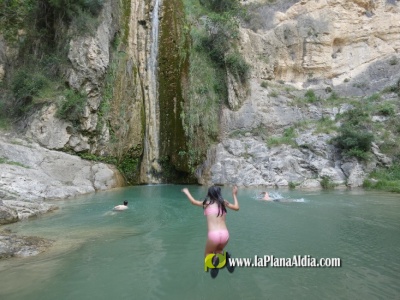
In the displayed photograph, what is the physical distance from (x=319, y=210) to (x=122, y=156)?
517 inches

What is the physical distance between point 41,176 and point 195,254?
35.9ft

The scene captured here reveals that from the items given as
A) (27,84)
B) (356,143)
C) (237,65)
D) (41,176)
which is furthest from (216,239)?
(237,65)

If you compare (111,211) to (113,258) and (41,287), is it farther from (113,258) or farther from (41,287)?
(41,287)

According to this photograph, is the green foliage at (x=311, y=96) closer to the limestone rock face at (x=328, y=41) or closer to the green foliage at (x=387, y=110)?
the limestone rock face at (x=328, y=41)

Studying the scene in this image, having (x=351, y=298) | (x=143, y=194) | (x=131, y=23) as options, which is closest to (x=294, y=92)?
(x=131, y=23)

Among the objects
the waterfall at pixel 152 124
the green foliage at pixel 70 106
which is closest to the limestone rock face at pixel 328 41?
the waterfall at pixel 152 124

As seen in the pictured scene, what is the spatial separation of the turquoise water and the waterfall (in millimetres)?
10015

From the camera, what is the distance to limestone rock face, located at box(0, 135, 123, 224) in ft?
38.9

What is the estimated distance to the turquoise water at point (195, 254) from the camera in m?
4.43

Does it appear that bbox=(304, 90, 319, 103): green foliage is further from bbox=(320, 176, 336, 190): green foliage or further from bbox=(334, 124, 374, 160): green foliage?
bbox=(320, 176, 336, 190): green foliage

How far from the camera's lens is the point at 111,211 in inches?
421

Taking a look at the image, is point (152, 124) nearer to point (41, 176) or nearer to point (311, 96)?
point (41, 176)

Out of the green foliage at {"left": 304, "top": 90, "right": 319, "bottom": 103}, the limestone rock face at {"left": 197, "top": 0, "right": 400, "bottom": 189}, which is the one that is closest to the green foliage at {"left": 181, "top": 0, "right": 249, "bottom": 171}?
the limestone rock face at {"left": 197, "top": 0, "right": 400, "bottom": 189}

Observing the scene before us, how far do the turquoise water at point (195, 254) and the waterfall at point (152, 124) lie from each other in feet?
32.9
